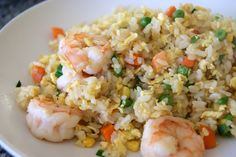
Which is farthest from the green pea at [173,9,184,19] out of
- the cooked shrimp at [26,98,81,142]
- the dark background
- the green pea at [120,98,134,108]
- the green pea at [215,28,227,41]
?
the dark background

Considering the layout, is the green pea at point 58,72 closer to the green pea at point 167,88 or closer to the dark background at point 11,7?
the green pea at point 167,88

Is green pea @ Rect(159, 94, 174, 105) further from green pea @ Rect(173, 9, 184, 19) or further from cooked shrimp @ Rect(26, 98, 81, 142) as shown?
green pea @ Rect(173, 9, 184, 19)

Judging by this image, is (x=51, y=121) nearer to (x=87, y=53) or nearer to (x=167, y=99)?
(x=87, y=53)

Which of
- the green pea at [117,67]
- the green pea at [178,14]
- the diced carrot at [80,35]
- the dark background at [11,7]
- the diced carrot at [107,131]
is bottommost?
the diced carrot at [107,131]

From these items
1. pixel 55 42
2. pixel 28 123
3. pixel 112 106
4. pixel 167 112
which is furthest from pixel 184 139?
pixel 55 42

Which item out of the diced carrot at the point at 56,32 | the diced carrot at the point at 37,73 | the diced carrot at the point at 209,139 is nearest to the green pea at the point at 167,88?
the diced carrot at the point at 209,139

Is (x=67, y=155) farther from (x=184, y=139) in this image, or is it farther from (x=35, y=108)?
(x=184, y=139)
